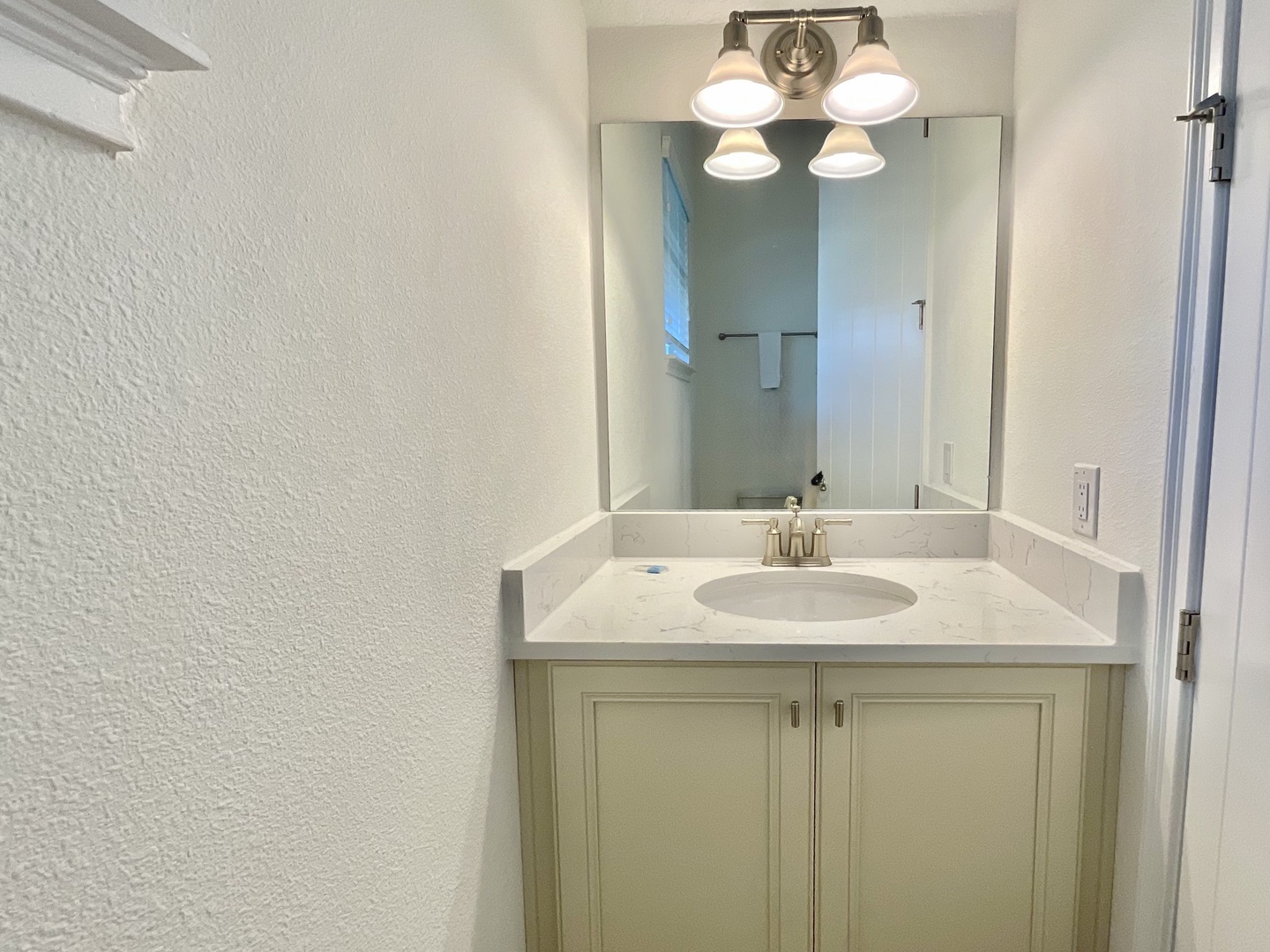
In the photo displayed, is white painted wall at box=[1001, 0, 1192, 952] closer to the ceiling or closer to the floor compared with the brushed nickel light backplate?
closer to the floor

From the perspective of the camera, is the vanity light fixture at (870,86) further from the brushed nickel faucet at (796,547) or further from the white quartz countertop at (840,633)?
the white quartz countertop at (840,633)

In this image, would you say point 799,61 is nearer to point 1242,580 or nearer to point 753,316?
point 753,316

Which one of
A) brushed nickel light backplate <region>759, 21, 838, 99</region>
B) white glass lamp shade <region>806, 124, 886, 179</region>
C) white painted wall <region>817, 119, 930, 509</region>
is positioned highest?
brushed nickel light backplate <region>759, 21, 838, 99</region>

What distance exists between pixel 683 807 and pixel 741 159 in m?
1.39

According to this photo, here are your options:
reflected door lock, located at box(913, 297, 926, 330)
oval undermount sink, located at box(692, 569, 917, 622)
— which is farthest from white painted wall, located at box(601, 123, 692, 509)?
reflected door lock, located at box(913, 297, 926, 330)

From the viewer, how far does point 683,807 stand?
46.0 inches

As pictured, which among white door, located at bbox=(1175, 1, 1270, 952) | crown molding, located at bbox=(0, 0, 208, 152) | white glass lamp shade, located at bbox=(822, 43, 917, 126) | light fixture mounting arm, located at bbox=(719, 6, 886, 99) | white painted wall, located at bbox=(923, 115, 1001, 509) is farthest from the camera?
white painted wall, located at bbox=(923, 115, 1001, 509)

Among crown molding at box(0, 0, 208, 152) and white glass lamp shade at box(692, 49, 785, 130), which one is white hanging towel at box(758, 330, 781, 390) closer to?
white glass lamp shade at box(692, 49, 785, 130)

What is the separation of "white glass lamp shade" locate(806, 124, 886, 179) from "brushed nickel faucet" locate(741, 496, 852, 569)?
2.60ft

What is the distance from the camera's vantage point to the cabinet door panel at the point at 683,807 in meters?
1.14

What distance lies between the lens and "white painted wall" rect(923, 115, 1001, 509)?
1.60 m

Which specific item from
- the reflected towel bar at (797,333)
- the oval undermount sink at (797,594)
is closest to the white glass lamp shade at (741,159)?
the reflected towel bar at (797,333)

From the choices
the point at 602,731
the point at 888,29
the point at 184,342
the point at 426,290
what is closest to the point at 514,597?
the point at 602,731

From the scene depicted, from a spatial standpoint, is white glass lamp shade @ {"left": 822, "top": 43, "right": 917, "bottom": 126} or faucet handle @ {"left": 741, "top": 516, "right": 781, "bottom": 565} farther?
faucet handle @ {"left": 741, "top": 516, "right": 781, "bottom": 565}
